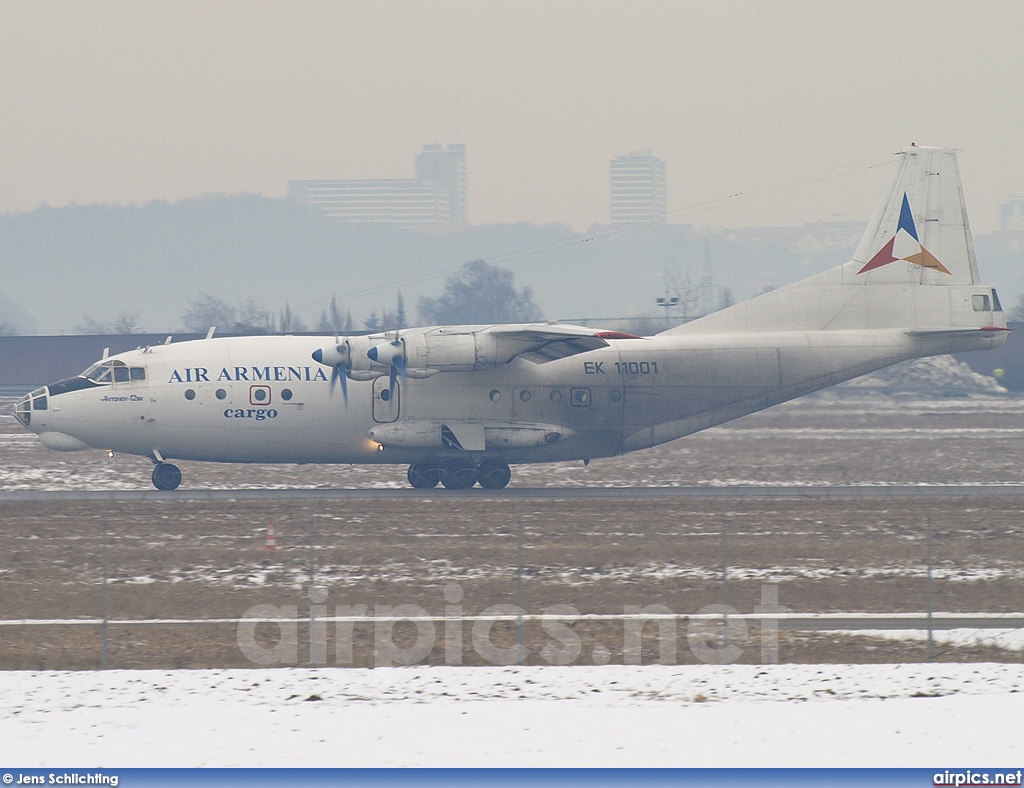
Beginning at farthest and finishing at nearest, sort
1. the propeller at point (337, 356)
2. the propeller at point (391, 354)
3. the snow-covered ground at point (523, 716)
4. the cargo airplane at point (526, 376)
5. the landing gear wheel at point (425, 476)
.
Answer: the landing gear wheel at point (425, 476)
the cargo airplane at point (526, 376)
the propeller at point (337, 356)
the propeller at point (391, 354)
the snow-covered ground at point (523, 716)

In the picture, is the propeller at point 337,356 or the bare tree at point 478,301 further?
the bare tree at point 478,301

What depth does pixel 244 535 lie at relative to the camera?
24.2 meters

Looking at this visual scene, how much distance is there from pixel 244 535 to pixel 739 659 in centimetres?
1272

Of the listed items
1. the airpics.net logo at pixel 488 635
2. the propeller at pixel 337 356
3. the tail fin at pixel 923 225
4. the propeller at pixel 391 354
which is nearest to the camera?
the airpics.net logo at pixel 488 635

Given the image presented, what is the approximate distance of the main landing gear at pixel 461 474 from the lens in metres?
31.9

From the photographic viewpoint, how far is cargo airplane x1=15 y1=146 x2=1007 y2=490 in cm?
3047

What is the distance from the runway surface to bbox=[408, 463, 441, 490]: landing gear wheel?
25 cm

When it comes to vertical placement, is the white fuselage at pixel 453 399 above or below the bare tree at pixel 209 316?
below

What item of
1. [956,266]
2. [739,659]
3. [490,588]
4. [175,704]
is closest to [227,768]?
[175,704]

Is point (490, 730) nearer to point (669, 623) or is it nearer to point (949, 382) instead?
point (669, 623)

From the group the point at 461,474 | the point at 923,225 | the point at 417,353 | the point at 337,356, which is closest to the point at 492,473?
the point at 461,474

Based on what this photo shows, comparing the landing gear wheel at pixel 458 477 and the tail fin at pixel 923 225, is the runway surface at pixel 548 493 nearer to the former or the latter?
the landing gear wheel at pixel 458 477

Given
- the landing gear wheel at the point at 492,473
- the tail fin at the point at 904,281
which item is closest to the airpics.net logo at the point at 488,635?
the landing gear wheel at the point at 492,473

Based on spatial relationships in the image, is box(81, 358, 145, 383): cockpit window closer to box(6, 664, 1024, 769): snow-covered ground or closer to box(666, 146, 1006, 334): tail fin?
box(666, 146, 1006, 334): tail fin
